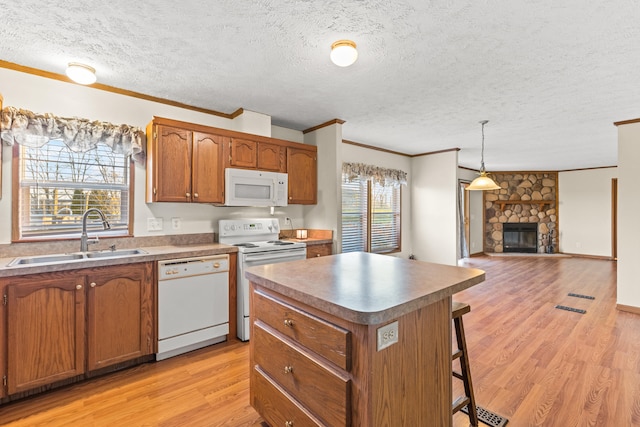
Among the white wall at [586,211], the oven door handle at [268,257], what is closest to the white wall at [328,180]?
the oven door handle at [268,257]

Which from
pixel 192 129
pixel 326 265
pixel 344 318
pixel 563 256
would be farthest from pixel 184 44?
pixel 563 256

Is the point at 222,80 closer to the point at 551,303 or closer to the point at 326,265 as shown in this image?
the point at 326,265

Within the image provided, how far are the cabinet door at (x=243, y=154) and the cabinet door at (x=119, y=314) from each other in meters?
1.33

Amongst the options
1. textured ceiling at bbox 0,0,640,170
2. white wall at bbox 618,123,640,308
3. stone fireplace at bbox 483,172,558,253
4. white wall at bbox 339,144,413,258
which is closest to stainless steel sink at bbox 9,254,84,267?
textured ceiling at bbox 0,0,640,170

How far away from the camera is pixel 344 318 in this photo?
3.74 feet

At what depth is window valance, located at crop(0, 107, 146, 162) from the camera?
7.54 feet

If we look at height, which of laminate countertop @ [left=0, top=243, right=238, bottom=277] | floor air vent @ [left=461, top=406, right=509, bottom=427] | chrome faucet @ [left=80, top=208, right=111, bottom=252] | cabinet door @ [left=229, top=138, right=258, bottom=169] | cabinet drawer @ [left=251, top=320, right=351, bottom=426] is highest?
cabinet door @ [left=229, top=138, right=258, bottom=169]

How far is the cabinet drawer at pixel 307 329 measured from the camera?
46.7 inches

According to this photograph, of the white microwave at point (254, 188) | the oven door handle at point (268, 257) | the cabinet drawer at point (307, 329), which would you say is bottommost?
the cabinet drawer at point (307, 329)

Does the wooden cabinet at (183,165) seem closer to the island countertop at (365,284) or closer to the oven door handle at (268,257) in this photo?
the oven door handle at (268,257)

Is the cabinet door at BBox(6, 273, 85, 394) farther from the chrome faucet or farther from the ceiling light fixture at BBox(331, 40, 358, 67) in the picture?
the ceiling light fixture at BBox(331, 40, 358, 67)

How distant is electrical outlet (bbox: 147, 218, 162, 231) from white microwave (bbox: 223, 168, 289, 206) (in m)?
0.67

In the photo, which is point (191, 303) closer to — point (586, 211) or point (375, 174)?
point (375, 174)

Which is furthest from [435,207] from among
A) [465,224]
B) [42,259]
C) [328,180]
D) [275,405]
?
[42,259]
